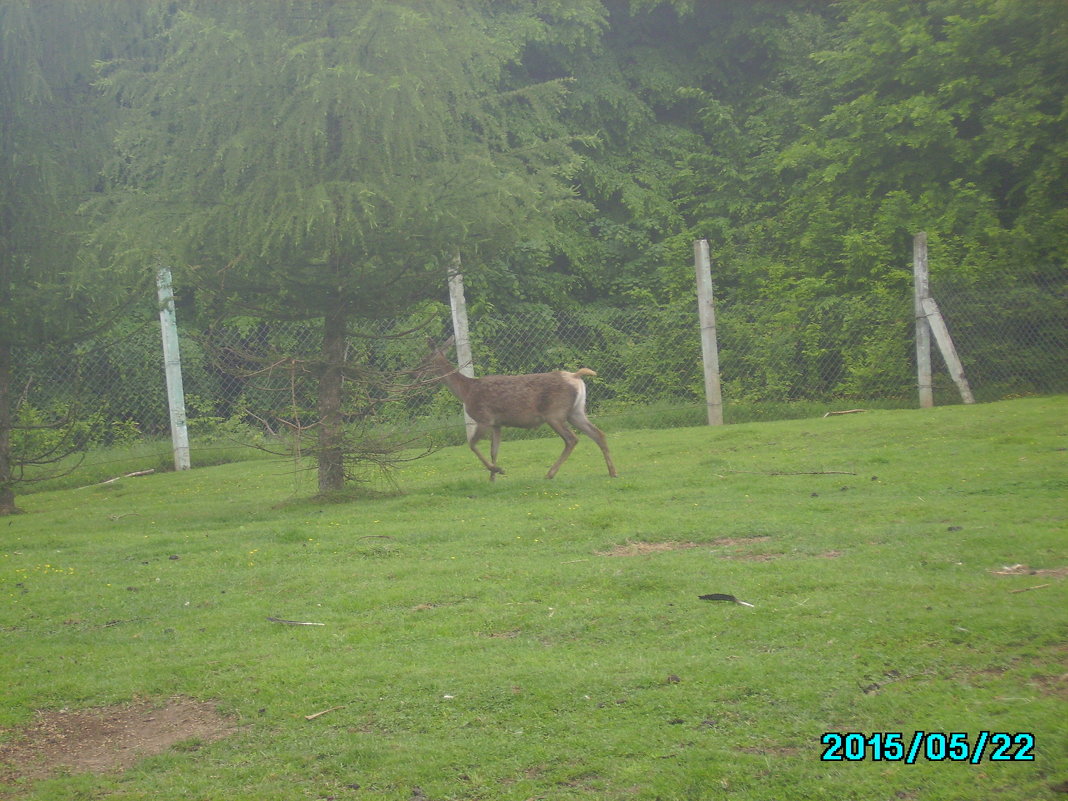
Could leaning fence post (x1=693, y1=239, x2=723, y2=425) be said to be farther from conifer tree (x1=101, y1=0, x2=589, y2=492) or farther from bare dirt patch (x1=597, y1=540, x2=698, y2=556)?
bare dirt patch (x1=597, y1=540, x2=698, y2=556)

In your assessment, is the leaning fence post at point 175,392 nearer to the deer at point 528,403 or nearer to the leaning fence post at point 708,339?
the deer at point 528,403

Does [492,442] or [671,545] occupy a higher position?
[492,442]

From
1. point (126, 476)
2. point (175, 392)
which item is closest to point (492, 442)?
point (175, 392)

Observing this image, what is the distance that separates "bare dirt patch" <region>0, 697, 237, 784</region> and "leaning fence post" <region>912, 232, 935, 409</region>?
1234 cm

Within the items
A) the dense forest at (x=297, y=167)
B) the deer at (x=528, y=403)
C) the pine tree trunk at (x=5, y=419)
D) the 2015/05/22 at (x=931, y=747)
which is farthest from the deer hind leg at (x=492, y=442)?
the 2015/05/22 at (x=931, y=747)

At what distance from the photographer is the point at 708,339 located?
15.4m

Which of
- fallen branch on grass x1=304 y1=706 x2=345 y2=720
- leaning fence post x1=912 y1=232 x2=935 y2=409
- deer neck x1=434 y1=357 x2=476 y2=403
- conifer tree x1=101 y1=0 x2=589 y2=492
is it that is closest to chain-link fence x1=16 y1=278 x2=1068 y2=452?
leaning fence post x1=912 y1=232 x2=935 y2=409

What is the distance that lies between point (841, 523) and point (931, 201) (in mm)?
13210

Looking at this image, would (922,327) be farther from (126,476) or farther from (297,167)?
(126,476)

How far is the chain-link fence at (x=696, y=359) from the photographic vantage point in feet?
48.9

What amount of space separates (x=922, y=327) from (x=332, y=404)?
8.83 meters

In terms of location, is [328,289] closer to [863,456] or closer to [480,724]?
[863,456]

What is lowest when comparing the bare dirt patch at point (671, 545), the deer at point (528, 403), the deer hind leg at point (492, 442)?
the bare dirt patch at point (671, 545)

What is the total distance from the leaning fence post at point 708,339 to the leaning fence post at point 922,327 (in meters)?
2.82
